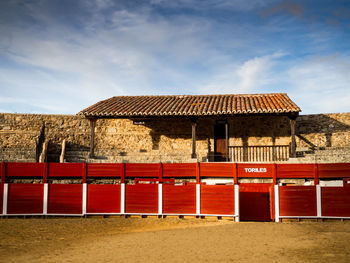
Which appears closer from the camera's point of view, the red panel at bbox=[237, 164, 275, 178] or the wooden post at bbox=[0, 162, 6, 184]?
the red panel at bbox=[237, 164, 275, 178]

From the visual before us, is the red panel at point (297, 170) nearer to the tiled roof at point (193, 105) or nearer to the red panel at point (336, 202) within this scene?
the red panel at point (336, 202)

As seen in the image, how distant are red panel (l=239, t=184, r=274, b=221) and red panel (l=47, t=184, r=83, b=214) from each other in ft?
16.1

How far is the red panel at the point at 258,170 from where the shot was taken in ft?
35.2

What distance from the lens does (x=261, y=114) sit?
14.9m

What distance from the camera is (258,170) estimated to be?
1075 centimetres

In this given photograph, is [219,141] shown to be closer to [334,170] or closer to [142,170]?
[142,170]

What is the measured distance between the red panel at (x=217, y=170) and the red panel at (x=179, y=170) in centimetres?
29

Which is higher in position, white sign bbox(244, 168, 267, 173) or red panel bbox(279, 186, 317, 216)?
white sign bbox(244, 168, 267, 173)

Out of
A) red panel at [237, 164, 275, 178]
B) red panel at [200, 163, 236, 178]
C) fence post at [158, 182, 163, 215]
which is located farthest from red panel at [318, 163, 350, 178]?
fence post at [158, 182, 163, 215]

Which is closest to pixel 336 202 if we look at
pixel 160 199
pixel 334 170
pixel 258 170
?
pixel 334 170

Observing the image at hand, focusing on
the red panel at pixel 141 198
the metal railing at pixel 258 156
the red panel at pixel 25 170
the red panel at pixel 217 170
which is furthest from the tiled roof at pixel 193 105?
the red panel at pixel 141 198

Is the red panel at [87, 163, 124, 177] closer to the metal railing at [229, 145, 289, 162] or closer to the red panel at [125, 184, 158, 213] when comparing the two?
the red panel at [125, 184, 158, 213]

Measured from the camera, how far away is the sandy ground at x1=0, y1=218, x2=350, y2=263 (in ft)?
19.1

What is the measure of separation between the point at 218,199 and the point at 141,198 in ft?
7.60
